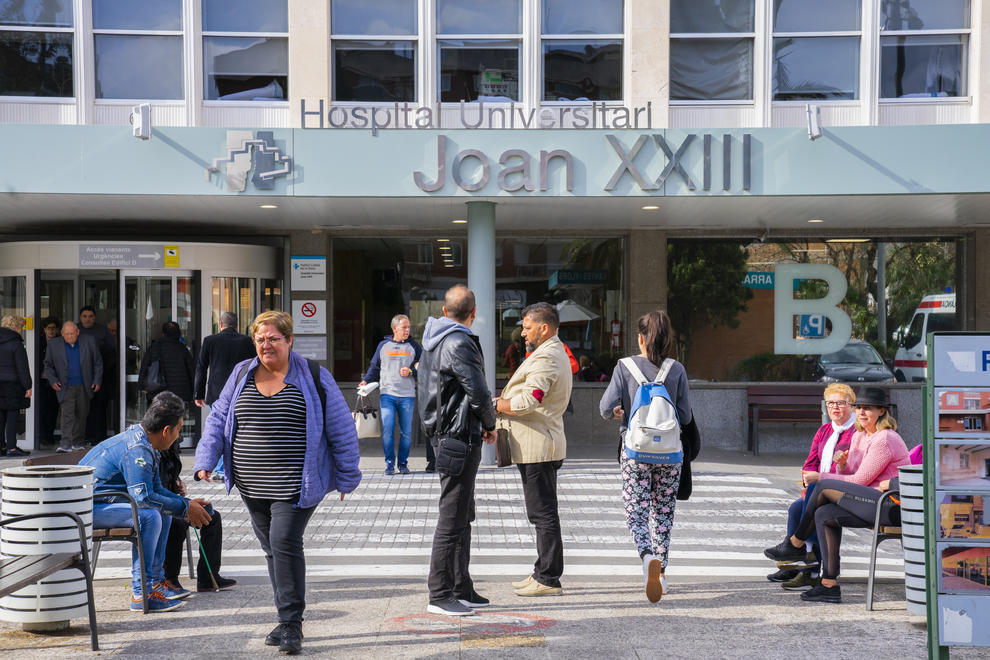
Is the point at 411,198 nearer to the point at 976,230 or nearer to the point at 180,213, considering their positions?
the point at 180,213

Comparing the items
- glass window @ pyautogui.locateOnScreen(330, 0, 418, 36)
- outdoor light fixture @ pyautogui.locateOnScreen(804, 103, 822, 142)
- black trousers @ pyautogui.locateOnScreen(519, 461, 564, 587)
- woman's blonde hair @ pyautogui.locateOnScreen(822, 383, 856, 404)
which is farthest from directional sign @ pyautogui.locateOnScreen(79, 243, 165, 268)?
woman's blonde hair @ pyautogui.locateOnScreen(822, 383, 856, 404)

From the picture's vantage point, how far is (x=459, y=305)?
5.93m

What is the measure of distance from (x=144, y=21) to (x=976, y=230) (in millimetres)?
12180

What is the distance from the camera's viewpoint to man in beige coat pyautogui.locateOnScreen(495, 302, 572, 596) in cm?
615

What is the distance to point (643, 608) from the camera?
6027mm

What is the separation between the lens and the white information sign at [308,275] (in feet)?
48.6

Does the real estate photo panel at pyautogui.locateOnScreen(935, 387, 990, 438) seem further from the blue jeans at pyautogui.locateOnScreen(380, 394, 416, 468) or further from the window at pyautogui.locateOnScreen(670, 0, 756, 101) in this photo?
the window at pyautogui.locateOnScreen(670, 0, 756, 101)

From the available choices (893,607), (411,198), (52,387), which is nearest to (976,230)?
(411,198)

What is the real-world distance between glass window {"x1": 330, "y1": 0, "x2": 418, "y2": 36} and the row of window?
357cm

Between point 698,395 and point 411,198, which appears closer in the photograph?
point 411,198

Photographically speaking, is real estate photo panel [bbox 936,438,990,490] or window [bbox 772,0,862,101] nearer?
real estate photo panel [bbox 936,438,990,490]

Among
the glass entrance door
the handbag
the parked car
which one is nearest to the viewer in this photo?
the handbag

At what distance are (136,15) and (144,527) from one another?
9384 mm

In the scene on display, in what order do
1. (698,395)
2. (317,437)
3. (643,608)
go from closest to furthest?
(317,437) → (643,608) → (698,395)
